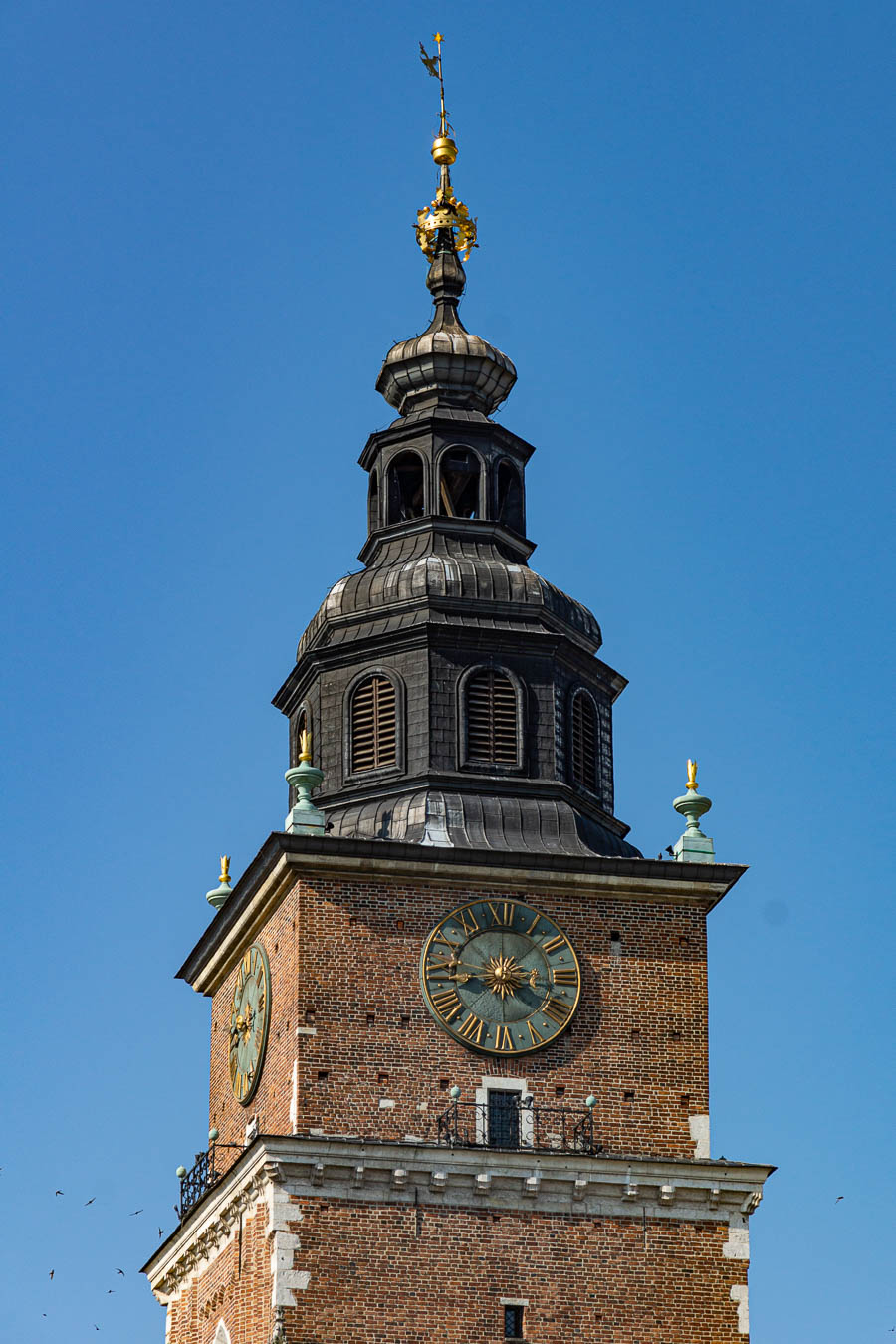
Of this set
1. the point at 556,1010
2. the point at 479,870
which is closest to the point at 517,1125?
the point at 556,1010

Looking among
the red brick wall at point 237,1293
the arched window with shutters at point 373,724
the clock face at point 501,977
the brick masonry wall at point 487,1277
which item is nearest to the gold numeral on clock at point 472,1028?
A: the clock face at point 501,977

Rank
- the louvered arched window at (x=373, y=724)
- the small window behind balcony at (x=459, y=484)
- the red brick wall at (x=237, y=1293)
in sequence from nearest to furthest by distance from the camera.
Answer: the red brick wall at (x=237, y=1293) < the louvered arched window at (x=373, y=724) < the small window behind balcony at (x=459, y=484)

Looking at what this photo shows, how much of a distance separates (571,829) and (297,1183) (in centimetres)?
731

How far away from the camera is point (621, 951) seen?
53.0 metres

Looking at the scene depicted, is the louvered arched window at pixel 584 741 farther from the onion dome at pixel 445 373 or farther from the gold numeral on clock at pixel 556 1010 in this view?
the onion dome at pixel 445 373

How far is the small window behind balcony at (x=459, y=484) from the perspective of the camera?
58.3 meters

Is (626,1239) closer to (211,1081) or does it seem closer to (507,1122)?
(507,1122)

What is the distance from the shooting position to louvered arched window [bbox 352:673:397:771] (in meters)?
54.7

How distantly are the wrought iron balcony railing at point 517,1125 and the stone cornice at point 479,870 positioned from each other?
3.35 metres

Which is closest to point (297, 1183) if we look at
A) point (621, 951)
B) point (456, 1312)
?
point (456, 1312)

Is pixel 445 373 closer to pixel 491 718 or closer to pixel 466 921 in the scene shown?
pixel 491 718

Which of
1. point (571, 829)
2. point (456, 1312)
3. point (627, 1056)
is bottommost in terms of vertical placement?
point (456, 1312)

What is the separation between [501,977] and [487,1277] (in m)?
4.59

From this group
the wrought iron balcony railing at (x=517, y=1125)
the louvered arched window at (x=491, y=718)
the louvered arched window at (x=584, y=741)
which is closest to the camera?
the wrought iron balcony railing at (x=517, y=1125)
